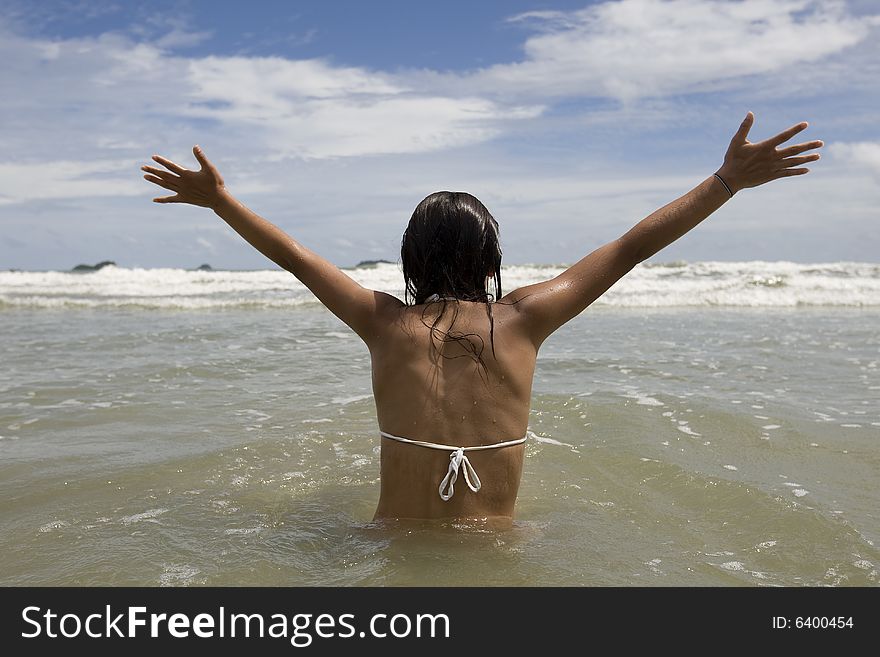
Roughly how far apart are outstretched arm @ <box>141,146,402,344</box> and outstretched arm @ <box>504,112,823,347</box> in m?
0.51

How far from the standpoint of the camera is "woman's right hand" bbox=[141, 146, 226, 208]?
2.87m

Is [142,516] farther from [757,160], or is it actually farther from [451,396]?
[757,160]

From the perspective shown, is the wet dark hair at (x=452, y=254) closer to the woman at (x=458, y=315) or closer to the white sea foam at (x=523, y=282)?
the woman at (x=458, y=315)

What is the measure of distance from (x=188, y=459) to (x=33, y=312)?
12562 millimetres

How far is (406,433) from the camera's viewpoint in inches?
111

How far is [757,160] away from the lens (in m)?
2.92

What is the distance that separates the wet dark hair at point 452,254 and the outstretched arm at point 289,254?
0.17 metres

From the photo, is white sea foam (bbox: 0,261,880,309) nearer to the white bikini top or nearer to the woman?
the woman

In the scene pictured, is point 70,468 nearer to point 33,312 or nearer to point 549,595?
point 549,595

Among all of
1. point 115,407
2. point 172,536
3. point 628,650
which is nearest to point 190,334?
point 115,407

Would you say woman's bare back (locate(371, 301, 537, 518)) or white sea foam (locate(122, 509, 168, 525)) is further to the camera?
white sea foam (locate(122, 509, 168, 525))

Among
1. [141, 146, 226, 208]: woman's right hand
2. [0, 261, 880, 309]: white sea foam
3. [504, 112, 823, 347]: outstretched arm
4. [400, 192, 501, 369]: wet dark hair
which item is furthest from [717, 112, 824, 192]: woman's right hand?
[0, 261, 880, 309]: white sea foam

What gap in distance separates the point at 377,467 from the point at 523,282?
20142 millimetres

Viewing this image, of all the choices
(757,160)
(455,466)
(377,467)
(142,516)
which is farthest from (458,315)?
(377,467)
